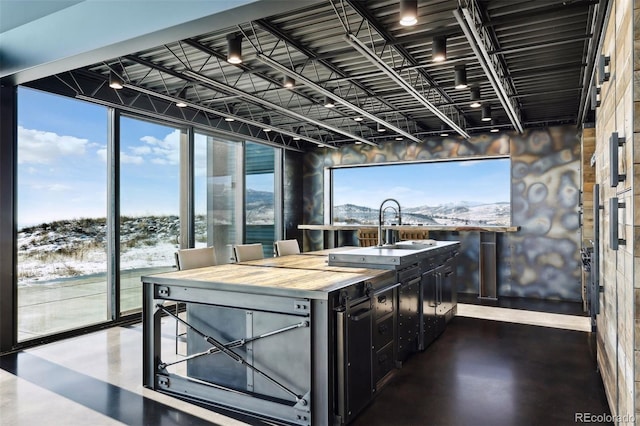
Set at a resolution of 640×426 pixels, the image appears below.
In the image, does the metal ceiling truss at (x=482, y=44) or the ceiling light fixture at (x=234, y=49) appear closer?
the metal ceiling truss at (x=482, y=44)

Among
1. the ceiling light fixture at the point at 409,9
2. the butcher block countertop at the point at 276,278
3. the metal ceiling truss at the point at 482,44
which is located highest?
the metal ceiling truss at the point at 482,44

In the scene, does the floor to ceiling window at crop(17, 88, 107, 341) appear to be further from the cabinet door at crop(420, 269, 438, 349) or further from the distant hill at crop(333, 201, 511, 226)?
the distant hill at crop(333, 201, 511, 226)

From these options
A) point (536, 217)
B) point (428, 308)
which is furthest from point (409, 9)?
point (536, 217)

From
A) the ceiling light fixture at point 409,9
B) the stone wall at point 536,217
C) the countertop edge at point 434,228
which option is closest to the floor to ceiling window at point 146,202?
the countertop edge at point 434,228

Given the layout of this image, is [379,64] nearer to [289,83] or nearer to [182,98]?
[289,83]

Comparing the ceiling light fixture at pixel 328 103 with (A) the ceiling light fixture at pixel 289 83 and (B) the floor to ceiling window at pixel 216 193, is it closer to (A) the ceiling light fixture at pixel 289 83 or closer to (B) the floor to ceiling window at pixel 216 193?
(A) the ceiling light fixture at pixel 289 83

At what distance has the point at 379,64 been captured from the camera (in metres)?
4.02

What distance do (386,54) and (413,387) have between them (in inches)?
128

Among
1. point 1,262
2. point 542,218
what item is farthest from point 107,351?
point 542,218

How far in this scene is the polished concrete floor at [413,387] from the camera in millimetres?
2922

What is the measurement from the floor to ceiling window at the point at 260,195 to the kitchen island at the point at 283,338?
14.6ft

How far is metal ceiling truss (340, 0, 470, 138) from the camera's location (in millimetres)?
3528

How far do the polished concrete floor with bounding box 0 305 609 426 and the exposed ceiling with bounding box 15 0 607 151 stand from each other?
2.73 metres

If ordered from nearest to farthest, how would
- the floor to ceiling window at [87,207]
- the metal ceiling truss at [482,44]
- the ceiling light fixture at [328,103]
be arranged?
the metal ceiling truss at [482,44]
the floor to ceiling window at [87,207]
the ceiling light fixture at [328,103]
